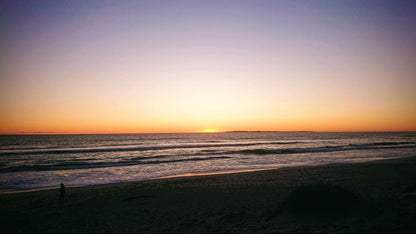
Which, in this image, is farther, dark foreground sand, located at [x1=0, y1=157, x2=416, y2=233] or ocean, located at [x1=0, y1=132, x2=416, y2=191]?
ocean, located at [x1=0, y1=132, x2=416, y2=191]

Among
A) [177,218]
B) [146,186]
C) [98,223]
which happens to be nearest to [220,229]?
[177,218]

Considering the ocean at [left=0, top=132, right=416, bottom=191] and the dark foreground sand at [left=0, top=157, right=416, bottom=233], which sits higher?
the dark foreground sand at [left=0, top=157, right=416, bottom=233]

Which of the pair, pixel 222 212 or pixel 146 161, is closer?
pixel 222 212

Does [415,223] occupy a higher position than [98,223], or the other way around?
[415,223]

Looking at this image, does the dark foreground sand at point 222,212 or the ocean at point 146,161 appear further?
the ocean at point 146,161

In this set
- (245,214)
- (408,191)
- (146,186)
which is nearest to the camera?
(245,214)

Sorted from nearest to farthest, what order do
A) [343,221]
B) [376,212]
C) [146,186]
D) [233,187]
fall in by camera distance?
[343,221], [376,212], [233,187], [146,186]

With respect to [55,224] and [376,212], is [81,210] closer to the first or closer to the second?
[55,224]

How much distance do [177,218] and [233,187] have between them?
17.9ft

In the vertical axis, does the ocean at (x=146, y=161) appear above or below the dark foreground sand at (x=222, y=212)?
below

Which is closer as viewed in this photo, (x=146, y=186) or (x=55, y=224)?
(x=55, y=224)

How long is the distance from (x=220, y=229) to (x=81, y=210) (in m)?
6.51

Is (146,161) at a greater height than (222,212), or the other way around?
(222,212)

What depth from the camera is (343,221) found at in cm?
623
